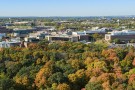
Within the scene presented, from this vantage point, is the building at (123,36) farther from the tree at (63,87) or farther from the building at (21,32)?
the tree at (63,87)

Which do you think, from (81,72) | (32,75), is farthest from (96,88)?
(32,75)

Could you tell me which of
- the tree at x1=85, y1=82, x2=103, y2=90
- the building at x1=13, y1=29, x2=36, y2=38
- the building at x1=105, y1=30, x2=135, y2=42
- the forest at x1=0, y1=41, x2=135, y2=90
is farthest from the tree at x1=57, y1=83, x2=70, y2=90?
the building at x1=13, y1=29, x2=36, y2=38

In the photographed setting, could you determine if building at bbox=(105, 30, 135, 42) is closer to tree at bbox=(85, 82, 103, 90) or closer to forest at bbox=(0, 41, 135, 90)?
forest at bbox=(0, 41, 135, 90)

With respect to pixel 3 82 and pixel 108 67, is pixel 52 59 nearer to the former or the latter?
pixel 108 67

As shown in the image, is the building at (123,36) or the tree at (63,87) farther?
the building at (123,36)

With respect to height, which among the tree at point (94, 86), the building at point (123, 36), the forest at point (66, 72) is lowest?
the building at point (123, 36)

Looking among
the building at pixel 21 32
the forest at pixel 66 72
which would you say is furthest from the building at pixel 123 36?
the forest at pixel 66 72

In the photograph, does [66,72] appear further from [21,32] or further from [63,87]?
[21,32]

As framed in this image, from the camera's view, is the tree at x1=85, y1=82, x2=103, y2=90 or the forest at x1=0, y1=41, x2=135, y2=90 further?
the forest at x1=0, y1=41, x2=135, y2=90
